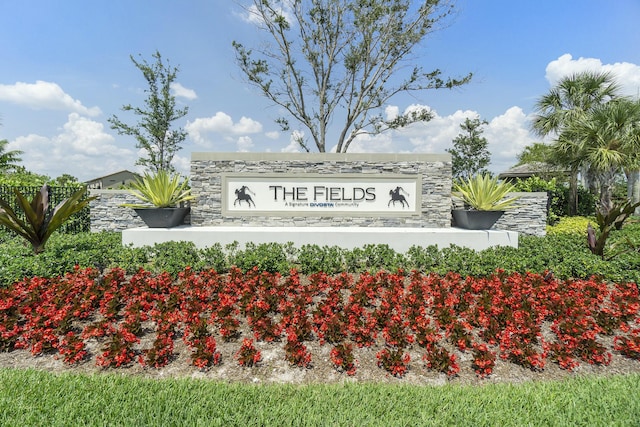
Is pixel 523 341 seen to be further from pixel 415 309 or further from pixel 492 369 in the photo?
pixel 415 309

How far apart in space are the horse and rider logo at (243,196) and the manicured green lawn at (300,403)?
5.28m

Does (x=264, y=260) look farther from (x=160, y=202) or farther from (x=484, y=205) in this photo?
(x=484, y=205)

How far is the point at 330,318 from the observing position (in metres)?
3.84

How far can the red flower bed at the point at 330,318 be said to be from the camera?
3.33 metres

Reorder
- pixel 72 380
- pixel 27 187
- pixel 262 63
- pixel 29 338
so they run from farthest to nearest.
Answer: pixel 262 63, pixel 27 187, pixel 29 338, pixel 72 380

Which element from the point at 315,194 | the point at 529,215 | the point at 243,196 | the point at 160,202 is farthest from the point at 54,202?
the point at 529,215

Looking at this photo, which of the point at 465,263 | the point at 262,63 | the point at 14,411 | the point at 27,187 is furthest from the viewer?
the point at 262,63

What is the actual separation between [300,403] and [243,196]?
596 centimetres

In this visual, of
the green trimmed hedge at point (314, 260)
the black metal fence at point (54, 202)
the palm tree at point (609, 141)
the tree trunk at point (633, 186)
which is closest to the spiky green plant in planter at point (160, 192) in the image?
the green trimmed hedge at point (314, 260)

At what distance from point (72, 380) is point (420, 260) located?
5.15 metres

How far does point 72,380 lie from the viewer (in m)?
2.91

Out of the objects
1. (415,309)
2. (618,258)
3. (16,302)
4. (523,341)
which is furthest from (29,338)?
(618,258)

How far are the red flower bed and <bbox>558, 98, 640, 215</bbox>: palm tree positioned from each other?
10.9 meters

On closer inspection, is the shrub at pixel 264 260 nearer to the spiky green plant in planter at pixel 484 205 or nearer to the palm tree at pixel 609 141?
the spiky green plant in planter at pixel 484 205
